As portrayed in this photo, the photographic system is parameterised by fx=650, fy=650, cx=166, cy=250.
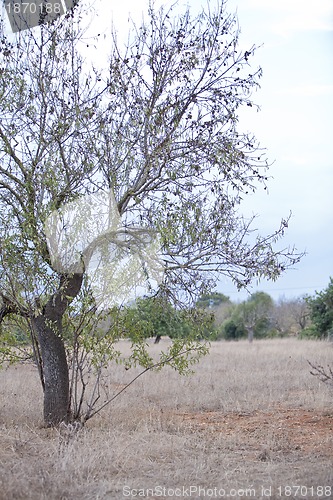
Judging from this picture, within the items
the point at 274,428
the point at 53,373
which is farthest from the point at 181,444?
the point at 53,373

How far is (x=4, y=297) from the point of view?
823 cm

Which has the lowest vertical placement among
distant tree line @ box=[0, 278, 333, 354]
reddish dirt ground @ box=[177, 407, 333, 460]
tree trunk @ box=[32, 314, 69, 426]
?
reddish dirt ground @ box=[177, 407, 333, 460]

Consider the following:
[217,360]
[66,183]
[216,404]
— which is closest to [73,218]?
[66,183]

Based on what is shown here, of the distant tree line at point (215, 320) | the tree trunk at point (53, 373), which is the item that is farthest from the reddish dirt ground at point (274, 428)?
the tree trunk at point (53, 373)

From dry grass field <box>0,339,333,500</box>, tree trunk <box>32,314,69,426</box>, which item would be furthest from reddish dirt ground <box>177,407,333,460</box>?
tree trunk <box>32,314,69,426</box>

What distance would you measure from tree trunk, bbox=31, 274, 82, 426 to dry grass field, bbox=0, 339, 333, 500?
1.18 feet

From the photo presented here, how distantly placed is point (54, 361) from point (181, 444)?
2.26 m

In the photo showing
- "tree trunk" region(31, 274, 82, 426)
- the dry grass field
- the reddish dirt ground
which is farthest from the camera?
"tree trunk" region(31, 274, 82, 426)

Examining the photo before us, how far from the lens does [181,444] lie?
721cm

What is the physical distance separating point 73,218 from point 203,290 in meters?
2.00

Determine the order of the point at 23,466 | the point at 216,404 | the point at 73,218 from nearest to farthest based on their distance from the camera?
1. the point at 23,466
2. the point at 73,218
3. the point at 216,404

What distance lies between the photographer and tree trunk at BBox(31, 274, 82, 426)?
27.9 ft

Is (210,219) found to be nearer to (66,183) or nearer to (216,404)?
(66,183)

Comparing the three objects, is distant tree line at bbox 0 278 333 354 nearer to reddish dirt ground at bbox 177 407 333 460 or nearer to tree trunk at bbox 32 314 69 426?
tree trunk at bbox 32 314 69 426
